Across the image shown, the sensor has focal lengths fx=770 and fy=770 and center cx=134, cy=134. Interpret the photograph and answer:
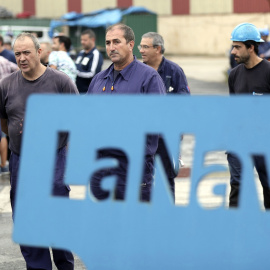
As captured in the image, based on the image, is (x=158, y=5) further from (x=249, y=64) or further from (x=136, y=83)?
(x=136, y=83)

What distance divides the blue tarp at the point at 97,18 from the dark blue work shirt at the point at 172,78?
115 feet

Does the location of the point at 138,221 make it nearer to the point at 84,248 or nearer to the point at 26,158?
the point at 84,248

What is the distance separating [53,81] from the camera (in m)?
5.32

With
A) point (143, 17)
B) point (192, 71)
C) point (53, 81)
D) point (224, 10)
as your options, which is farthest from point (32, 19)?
point (53, 81)

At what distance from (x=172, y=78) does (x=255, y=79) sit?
822mm

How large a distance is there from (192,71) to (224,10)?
15.1 meters

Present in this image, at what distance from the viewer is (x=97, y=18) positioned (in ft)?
144

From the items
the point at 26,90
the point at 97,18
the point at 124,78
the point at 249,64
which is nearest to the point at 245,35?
the point at 249,64

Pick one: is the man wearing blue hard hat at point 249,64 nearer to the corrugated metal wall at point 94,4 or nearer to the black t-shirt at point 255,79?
the black t-shirt at point 255,79

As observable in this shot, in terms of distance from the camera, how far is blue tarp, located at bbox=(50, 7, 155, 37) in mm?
42719

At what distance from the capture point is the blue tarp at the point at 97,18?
42.7 metres

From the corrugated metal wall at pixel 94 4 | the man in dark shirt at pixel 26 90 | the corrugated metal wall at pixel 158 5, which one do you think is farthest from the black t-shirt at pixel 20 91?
the corrugated metal wall at pixel 94 4

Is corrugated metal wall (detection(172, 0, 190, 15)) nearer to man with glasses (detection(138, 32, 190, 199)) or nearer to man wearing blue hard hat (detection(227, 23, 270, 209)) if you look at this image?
man with glasses (detection(138, 32, 190, 199))

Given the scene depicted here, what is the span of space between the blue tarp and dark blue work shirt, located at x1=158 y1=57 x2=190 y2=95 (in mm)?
35031
